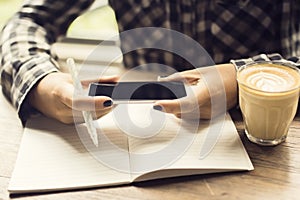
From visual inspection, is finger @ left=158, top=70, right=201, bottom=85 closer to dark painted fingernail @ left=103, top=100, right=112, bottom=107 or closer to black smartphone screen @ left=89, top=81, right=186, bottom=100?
black smartphone screen @ left=89, top=81, right=186, bottom=100

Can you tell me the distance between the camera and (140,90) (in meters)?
0.96

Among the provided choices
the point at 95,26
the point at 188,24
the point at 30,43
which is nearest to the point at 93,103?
the point at 30,43

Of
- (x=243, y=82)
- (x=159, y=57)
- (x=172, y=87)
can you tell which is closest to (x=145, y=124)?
(x=172, y=87)

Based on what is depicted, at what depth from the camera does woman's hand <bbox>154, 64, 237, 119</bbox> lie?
882mm

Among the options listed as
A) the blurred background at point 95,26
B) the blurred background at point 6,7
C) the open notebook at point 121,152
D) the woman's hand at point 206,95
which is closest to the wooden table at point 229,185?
the open notebook at point 121,152

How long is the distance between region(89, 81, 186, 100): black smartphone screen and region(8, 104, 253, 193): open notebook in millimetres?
30

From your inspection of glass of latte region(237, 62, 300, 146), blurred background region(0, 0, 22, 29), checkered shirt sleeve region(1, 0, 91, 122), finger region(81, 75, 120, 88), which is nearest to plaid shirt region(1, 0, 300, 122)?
checkered shirt sleeve region(1, 0, 91, 122)

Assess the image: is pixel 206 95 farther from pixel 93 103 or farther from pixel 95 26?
pixel 95 26

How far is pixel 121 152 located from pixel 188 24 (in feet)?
1.50

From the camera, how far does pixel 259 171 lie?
2.54 ft

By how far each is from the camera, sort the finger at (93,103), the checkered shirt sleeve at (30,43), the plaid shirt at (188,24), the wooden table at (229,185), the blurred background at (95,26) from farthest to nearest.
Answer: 1. the blurred background at (95,26)
2. the plaid shirt at (188,24)
3. the checkered shirt sleeve at (30,43)
4. the finger at (93,103)
5. the wooden table at (229,185)

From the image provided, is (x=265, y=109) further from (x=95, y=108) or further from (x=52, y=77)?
(x=52, y=77)

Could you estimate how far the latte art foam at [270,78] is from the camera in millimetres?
812

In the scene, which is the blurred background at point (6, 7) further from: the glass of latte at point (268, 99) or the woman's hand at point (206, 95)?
the glass of latte at point (268, 99)
